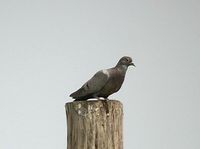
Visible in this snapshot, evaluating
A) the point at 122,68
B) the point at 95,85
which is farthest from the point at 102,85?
the point at 122,68

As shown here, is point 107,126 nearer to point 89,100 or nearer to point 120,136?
point 120,136

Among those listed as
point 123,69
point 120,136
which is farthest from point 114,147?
point 123,69

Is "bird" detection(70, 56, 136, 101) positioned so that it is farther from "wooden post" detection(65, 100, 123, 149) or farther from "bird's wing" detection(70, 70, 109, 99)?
"wooden post" detection(65, 100, 123, 149)

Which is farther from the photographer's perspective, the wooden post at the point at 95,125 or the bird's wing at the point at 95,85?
the bird's wing at the point at 95,85

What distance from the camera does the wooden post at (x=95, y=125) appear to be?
2547mm

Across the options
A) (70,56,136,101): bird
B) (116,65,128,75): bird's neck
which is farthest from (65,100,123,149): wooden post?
(116,65,128,75): bird's neck

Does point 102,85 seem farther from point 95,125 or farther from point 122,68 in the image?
point 95,125

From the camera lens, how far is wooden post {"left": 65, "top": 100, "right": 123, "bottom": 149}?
8.36 ft

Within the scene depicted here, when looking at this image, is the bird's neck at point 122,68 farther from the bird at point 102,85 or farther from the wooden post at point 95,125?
the wooden post at point 95,125

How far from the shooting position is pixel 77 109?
2725 millimetres

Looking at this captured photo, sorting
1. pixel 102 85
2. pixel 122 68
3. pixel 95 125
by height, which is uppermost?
pixel 122 68

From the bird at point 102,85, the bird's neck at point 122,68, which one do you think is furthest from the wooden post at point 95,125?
the bird's neck at point 122,68

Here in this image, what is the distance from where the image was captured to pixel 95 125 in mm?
2564

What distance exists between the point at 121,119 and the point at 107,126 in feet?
0.64
